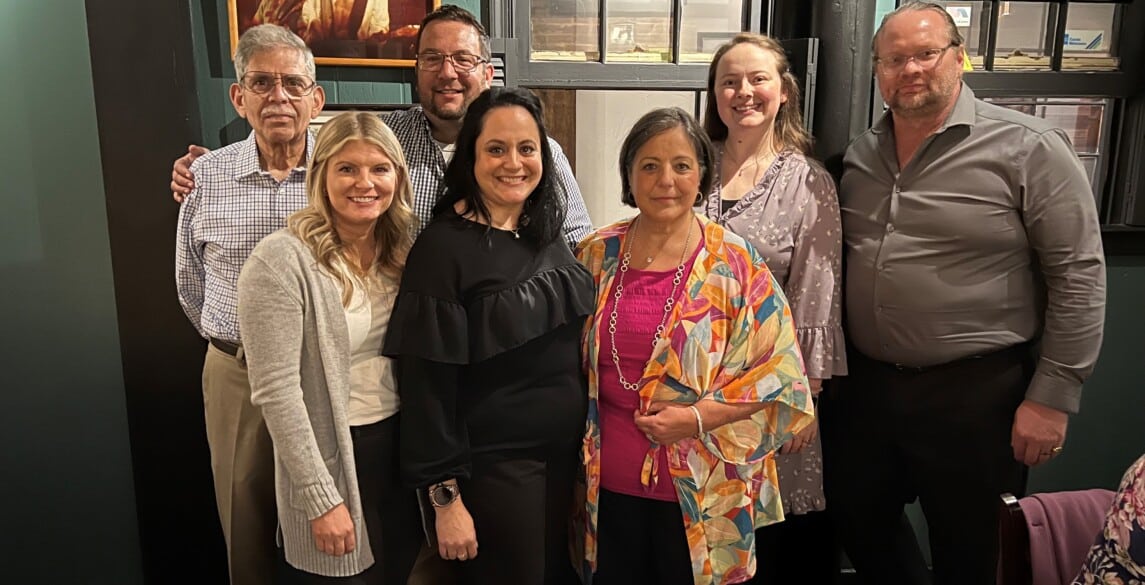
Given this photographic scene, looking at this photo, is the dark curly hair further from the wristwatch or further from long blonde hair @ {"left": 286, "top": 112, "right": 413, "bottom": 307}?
the wristwatch

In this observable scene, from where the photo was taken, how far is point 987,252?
1.75m

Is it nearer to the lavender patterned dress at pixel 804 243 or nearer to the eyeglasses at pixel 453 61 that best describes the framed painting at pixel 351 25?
the eyeglasses at pixel 453 61

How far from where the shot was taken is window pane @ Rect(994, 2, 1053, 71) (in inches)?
95.5

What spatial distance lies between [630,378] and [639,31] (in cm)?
122

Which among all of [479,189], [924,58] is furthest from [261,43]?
[924,58]

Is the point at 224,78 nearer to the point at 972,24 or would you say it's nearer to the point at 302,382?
the point at 302,382

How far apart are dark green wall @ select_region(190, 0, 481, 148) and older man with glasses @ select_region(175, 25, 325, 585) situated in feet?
0.93

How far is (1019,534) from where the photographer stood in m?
1.34

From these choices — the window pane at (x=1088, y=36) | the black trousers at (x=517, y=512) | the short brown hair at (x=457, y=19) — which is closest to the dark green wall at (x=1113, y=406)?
the window pane at (x=1088, y=36)

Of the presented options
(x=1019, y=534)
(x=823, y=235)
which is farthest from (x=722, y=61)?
(x=1019, y=534)

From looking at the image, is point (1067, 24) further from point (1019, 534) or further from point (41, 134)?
point (41, 134)

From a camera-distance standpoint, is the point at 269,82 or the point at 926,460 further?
the point at 926,460

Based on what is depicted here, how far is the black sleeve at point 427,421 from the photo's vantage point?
1.46 meters

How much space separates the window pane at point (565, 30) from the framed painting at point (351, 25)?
316 millimetres
